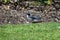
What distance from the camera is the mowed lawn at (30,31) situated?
706cm

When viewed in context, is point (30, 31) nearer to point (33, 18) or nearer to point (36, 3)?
point (33, 18)

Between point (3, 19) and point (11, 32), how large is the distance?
165cm

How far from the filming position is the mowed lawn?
7062mm

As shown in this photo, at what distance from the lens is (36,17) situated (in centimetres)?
953

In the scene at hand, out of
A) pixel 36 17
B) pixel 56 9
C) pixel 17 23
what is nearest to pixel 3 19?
pixel 17 23

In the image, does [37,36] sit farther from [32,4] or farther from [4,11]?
[32,4]

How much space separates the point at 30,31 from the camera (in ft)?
25.3

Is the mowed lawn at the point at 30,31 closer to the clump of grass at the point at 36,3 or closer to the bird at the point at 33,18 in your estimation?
the bird at the point at 33,18

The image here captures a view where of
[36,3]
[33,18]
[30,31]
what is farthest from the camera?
[36,3]

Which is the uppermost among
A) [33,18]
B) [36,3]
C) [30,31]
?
[30,31]

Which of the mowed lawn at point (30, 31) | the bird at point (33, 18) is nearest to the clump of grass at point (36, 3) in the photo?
the bird at point (33, 18)

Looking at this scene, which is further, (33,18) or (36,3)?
(36,3)

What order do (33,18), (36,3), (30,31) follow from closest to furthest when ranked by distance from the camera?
(30,31)
(33,18)
(36,3)

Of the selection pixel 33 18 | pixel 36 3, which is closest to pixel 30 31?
pixel 33 18
